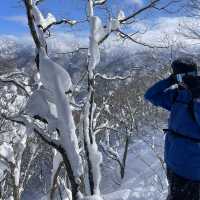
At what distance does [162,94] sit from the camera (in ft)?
13.0

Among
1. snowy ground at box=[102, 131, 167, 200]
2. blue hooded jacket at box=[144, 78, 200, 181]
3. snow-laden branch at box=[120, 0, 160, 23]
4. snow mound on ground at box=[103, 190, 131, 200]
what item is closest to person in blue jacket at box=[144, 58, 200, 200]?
blue hooded jacket at box=[144, 78, 200, 181]

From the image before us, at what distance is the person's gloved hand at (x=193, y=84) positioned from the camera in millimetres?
3666

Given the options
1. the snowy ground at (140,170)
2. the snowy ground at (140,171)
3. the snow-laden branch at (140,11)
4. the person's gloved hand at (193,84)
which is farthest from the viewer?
the snowy ground at (140,170)

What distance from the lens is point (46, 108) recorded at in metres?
6.05

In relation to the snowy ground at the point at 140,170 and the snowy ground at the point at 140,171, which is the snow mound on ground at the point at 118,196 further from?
the snowy ground at the point at 140,170

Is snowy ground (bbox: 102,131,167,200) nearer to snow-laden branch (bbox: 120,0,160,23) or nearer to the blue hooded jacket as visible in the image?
snow-laden branch (bbox: 120,0,160,23)

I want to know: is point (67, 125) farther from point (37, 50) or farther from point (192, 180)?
point (192, 180)

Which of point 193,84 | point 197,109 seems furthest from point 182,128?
point 193,84

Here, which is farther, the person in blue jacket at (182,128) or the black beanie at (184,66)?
the black beanie at (184,66)

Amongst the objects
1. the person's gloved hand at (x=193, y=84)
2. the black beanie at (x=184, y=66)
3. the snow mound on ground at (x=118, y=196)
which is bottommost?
the snow mound on ground at (x=118, y=196)

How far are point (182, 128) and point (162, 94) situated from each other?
17.1 inches

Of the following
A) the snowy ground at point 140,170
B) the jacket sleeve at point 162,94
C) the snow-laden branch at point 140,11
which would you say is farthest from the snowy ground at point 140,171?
the jacket sleeve at point 162,94

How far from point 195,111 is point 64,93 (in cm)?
268

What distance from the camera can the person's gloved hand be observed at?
3.67 meters
